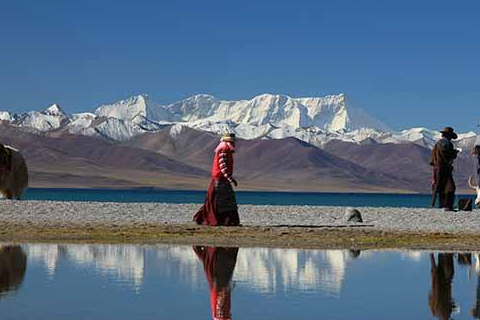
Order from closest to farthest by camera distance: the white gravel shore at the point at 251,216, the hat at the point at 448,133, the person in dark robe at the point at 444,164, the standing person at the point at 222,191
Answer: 1. the standing person at the point at 222,191
2. the white gravel shore at the point at 251,216
3. the person in dark robe at the point at 444,164
4. the hat at the point at 448,133

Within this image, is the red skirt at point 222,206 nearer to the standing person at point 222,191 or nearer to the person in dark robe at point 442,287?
the standing person at point 222,191

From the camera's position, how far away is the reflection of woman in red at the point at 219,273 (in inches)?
360

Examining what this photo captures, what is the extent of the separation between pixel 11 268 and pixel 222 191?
8.68 meters

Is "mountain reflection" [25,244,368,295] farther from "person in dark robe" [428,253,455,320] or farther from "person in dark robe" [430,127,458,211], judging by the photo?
"person in dark robe" [430,127,458,211]

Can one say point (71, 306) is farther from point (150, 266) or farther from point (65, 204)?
point (65, 204)

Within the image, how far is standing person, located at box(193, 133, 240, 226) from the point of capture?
2027 cm

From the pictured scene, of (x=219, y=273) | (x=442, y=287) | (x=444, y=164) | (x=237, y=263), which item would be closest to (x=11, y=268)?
(x=219, y=273)

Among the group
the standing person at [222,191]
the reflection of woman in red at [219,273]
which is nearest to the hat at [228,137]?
the standing person at [222,191]

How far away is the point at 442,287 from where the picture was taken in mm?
11172

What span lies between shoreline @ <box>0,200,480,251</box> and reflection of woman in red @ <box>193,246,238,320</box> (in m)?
1.53

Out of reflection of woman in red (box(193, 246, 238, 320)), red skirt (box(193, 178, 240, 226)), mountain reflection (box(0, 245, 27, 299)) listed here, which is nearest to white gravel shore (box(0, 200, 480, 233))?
red skirt (box(193, 178, 240, 226))

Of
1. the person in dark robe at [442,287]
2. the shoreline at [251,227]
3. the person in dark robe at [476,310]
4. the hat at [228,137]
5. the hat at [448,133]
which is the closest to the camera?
the person in dark robe at [476,310]

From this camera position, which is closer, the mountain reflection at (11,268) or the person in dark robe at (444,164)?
the mountain reflection at (11,268)

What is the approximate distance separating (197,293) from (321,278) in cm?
224
